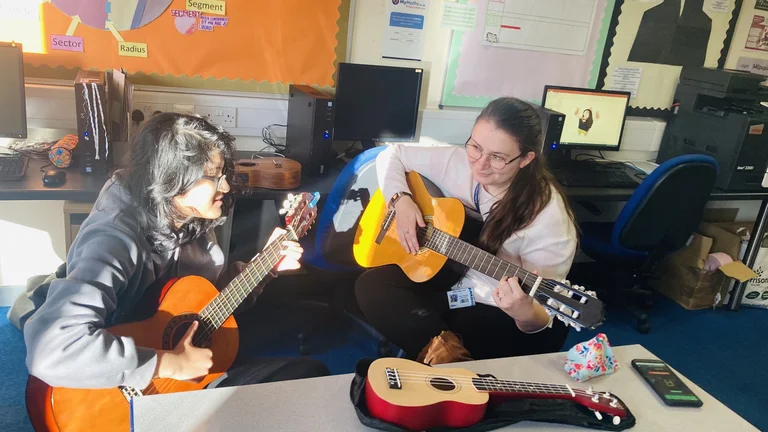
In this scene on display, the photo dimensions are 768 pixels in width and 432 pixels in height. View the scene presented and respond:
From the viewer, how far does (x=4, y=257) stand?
2.43m

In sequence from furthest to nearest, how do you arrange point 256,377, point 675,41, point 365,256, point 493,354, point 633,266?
1. point 675,41
2. point 633,266
3. point 365,256
4. point 493,354
5. point 256,377

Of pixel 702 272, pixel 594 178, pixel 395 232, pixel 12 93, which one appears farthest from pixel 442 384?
pixel 702 272

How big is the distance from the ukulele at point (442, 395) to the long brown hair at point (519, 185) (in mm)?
599

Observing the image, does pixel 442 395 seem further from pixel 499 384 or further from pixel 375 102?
pixel 375 102

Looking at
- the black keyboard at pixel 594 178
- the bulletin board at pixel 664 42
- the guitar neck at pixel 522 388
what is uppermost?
the bulletin board at pixel 664 42

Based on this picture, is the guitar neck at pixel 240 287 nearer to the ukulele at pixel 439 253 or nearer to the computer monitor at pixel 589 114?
the ukulele at pixel 439 253

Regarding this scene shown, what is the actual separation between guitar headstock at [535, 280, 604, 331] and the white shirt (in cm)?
21

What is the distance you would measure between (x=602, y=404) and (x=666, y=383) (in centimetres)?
23

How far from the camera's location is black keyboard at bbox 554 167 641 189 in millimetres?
2736

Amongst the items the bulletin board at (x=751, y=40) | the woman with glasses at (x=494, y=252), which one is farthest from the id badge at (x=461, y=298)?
the bulletin board at (x=751, y=40)

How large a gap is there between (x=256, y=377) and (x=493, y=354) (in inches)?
27.1

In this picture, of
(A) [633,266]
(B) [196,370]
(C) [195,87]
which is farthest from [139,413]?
(A) [633,266]

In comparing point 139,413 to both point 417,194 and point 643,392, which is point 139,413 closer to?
point 643,392

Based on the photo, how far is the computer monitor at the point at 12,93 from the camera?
1984 mm
